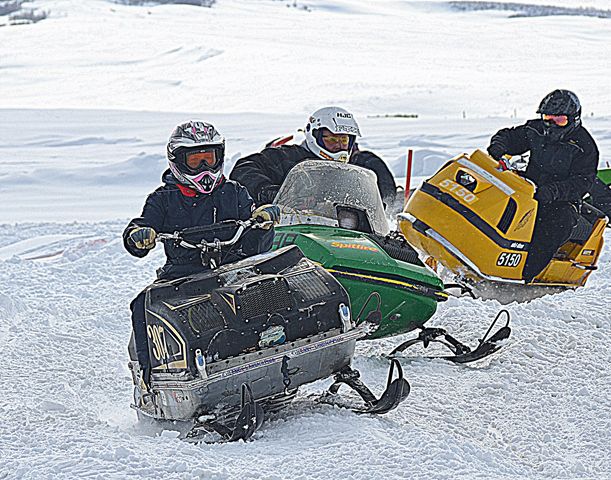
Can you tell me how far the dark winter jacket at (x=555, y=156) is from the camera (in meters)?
6.70

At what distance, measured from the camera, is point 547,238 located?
6617mm

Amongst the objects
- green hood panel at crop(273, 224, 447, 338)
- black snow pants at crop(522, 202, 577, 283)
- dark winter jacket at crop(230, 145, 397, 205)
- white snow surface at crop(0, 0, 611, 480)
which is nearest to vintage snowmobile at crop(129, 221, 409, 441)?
white snow surface at crop(0, 0, 611, 480)

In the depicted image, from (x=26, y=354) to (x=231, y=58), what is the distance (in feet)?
109

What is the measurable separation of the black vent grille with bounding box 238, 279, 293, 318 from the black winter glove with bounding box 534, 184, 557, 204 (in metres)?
3.05

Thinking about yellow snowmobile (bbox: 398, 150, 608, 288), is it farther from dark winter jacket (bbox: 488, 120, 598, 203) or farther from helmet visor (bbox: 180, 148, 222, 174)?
helmet visor (bbox: 180, 148, 222, 174)

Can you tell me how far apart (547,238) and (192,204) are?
121 inches

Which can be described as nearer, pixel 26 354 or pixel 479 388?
pixel 479 388

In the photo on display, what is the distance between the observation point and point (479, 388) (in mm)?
4820

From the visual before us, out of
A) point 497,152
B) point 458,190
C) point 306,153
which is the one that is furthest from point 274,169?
point 497,152

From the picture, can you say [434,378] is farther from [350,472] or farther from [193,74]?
[193,74]

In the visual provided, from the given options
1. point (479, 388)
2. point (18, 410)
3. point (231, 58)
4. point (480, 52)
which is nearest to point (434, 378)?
point (479, 388)

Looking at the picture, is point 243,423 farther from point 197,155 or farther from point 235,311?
point 197,155

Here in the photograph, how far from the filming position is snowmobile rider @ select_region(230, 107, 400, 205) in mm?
6641

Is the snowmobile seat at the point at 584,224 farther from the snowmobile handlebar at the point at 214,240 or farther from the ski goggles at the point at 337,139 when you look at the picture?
the snowmobile handlebar at the point at 214,240
